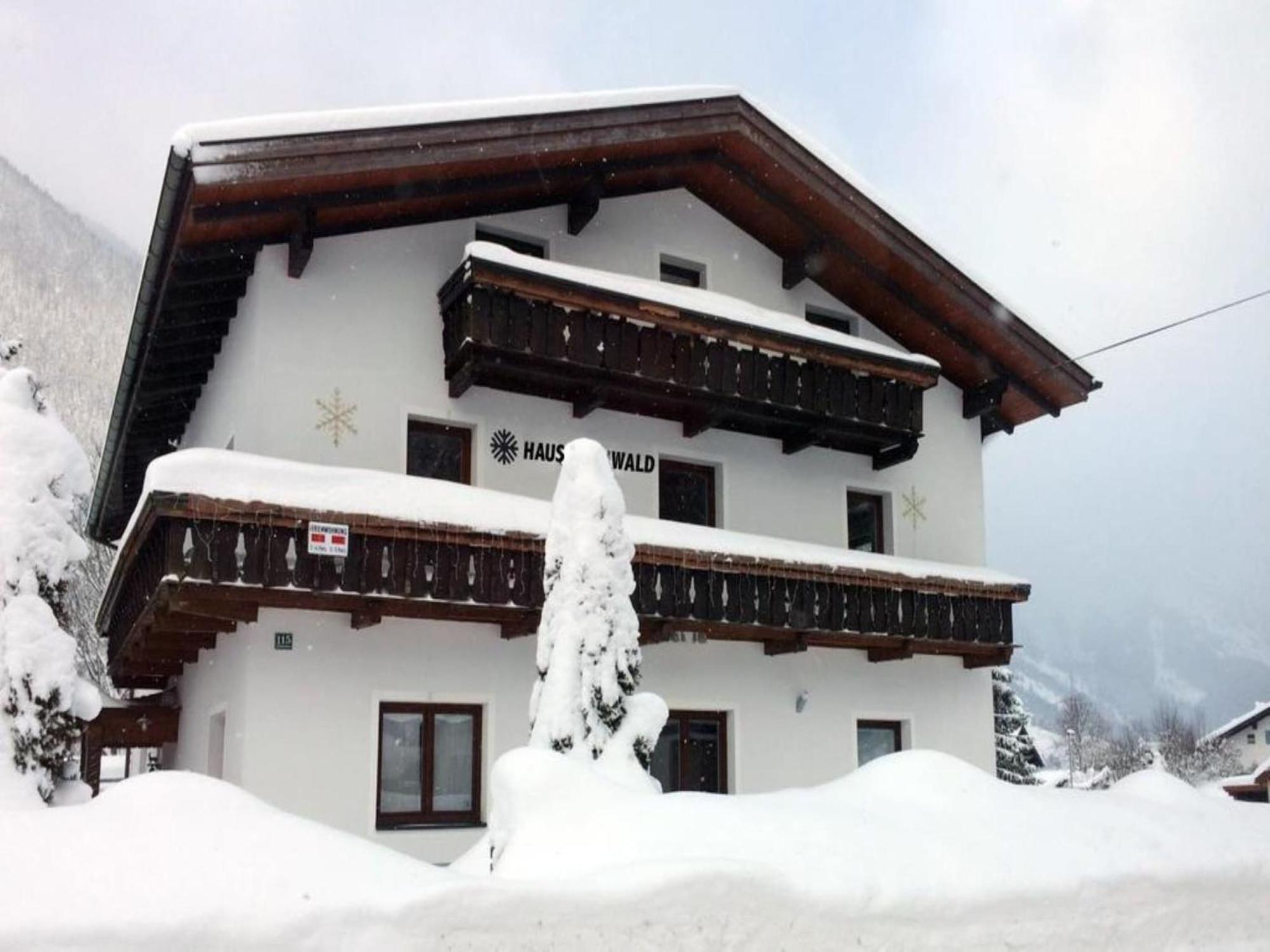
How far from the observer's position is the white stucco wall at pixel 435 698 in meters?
13.1

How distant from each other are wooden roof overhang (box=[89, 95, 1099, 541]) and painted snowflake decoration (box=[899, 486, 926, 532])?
1.77m

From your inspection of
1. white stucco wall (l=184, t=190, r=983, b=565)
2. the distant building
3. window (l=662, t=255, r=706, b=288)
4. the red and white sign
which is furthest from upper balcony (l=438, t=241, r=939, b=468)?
the distant building

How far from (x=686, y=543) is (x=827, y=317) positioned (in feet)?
18.6

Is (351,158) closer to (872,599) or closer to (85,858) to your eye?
(872,599)

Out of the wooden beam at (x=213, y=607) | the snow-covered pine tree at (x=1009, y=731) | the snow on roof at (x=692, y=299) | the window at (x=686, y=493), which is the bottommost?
the snow-covered pine tree at (x=1009, y=731)

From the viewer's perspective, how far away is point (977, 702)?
18.9 meters

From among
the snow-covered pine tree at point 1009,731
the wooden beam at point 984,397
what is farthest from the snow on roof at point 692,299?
the snow-covered pine tree at point 1009,731

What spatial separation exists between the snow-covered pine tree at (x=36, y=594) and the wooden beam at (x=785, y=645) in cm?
891

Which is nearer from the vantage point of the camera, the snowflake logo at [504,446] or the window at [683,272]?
the snowflake logo at [504,446]

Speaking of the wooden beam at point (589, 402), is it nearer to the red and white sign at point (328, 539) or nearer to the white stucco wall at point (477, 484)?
the white stucco wall at point (477, 484)

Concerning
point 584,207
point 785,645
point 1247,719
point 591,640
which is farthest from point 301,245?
point 1247,719

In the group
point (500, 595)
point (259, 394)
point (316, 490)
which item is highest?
point (259, 394)

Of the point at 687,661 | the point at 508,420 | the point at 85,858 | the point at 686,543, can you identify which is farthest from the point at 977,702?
the point at 85,858

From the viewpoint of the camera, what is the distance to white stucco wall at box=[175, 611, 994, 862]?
13.1m
